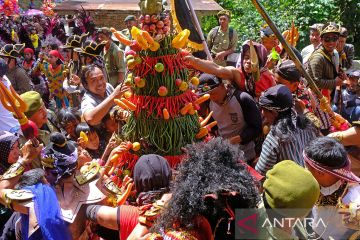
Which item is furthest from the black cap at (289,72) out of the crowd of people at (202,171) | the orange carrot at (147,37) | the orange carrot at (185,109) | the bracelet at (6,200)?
the bracelet at (6,200)

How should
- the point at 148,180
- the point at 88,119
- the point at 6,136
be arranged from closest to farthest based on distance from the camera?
1. the point at 148,180
2. the point at 6,136
3. the point at 88,119

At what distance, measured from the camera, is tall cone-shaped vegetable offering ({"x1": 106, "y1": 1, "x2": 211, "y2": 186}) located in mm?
3244

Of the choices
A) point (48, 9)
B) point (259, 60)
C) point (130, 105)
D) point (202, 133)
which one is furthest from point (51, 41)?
point (202, 133)

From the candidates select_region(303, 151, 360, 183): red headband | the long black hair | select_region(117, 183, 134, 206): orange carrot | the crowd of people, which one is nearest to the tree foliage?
the crowd of people

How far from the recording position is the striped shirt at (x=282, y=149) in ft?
11.0

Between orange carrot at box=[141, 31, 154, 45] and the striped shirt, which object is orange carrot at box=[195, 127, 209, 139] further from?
orange carrot at box=[141, 31, 154, 45]

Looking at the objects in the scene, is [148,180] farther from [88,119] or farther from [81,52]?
[81,52]

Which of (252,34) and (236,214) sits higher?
(236,214)

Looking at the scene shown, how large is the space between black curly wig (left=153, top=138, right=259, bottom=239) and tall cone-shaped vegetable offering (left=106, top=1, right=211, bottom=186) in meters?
0.84

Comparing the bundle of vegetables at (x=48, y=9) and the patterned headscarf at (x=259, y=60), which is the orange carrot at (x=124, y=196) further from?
the bundle of vegetables at (x=48, y=9)

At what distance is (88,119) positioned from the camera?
3.99m

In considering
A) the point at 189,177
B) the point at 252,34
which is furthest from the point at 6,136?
the point at 252,34

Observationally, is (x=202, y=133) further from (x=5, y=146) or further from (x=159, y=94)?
(x=5, y=146)

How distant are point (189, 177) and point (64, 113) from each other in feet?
9.15
